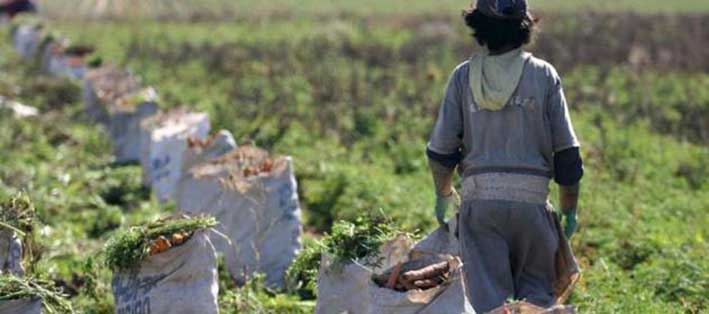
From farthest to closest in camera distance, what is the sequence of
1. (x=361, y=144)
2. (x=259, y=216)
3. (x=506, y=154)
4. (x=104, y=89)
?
(x=104, y=89), (x=361, y=144), (x=259, y=216), (x=506, y=154)

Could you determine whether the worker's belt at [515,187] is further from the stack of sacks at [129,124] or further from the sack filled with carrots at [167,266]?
the stack of sacks at [129,124]

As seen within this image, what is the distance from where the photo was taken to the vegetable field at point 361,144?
6562 mm

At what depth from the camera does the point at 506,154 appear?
5008mm

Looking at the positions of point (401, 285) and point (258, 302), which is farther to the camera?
point (258, 302)

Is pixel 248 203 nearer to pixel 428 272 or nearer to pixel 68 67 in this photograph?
pixel 428 272

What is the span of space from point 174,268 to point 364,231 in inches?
40.8

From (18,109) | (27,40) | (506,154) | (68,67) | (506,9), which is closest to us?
(506,9)

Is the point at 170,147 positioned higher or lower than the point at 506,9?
lower

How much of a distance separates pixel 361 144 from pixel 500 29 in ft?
21.8

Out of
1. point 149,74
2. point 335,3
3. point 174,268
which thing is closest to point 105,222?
point 174,268

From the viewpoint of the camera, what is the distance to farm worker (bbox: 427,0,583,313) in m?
4.95

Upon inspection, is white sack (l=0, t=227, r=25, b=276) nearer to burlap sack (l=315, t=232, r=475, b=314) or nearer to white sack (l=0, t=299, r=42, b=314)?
white sack (l=0, t=299, r=42, b=314)

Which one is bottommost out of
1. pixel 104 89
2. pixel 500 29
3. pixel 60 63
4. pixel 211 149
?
pixel 60 63

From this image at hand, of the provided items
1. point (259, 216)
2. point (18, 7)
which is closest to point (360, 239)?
point (259, 216)
